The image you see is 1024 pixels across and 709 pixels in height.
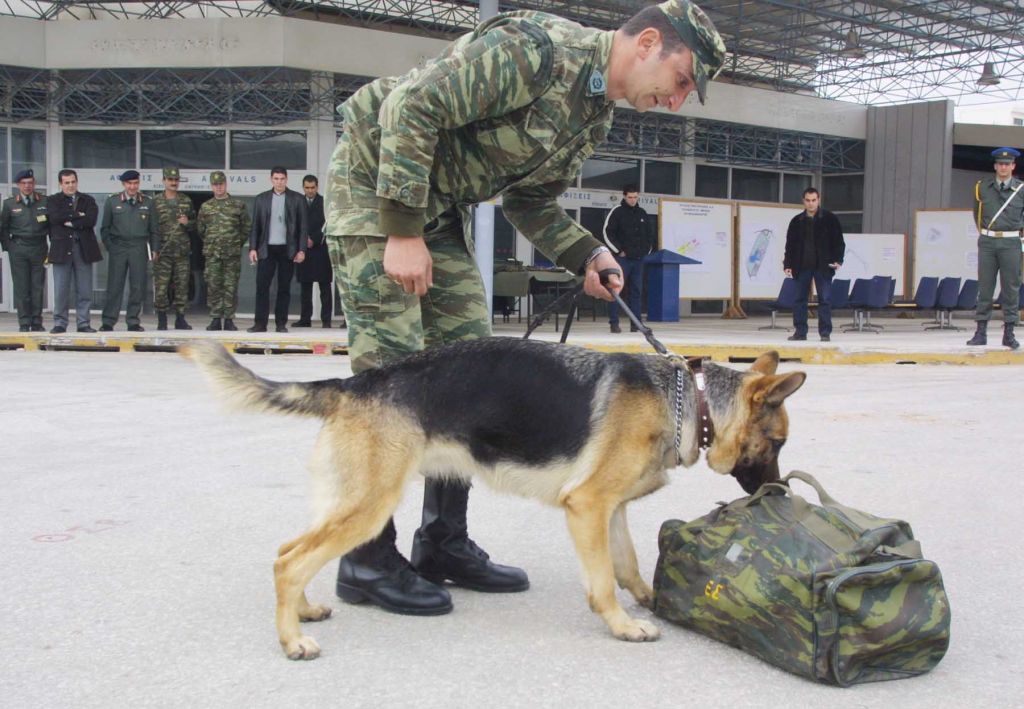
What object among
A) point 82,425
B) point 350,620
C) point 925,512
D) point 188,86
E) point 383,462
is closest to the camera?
point 383,462

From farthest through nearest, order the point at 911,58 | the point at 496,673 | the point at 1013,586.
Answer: the point at 911,58 → the point at 1013,586 → the point at 496,673

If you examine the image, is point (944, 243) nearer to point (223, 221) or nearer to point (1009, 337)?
point (1009, 337)

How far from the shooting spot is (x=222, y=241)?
13430 mm

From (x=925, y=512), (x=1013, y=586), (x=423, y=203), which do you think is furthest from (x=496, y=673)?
(x=925, y=512)

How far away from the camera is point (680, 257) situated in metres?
18.2

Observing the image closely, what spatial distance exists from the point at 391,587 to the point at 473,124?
62.2 inches

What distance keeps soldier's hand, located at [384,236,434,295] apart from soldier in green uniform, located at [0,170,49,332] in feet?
36.0

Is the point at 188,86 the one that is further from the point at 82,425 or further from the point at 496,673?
the point at 496,673

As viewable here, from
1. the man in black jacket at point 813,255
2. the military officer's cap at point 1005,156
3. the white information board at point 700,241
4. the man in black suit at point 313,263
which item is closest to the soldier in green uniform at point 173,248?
the man in black suit at point 313,263

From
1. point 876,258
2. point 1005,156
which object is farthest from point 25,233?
point 876,258

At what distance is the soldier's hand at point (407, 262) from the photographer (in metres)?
3.11

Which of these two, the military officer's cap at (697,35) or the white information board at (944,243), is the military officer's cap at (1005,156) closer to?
the white information board at (944,243)

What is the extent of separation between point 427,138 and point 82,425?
446 centimetres

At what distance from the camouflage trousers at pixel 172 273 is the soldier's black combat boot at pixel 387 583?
1101 cm
